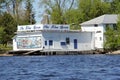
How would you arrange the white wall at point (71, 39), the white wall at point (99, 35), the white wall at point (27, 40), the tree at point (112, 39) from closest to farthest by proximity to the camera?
the white wall at point (27, 40)
the white wall at point (71, 39)
the tree at point (112, 39)
the white wall at point (99, 35)

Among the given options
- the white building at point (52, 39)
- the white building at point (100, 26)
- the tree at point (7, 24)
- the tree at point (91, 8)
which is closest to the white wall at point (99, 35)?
the white building at point (100, 26)

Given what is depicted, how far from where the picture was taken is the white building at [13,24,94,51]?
9031cm

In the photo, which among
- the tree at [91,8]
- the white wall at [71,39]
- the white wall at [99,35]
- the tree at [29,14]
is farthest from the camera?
the tree at [29,14]

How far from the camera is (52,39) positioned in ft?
298

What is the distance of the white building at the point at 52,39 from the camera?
9031 cm

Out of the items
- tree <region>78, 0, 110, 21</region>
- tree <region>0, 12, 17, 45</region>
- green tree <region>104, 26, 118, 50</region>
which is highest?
tree <region>78, 0, 110, 21</region>

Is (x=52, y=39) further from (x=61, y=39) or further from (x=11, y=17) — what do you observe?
(x=11, y=17)

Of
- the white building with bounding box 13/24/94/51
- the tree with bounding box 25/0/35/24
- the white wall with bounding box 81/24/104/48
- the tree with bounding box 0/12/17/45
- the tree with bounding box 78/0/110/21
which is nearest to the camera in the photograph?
the white building with bounding box 13/24/94/51

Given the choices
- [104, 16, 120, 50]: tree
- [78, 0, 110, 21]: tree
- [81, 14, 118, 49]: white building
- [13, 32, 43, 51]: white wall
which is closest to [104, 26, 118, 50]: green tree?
[104, 16, 120, 50]: tree

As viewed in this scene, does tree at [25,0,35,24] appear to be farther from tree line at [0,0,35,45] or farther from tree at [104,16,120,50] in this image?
tree at [104,16,120,50]

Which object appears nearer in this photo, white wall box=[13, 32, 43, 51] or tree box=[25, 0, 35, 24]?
white wall box=[13, 32, 43, 51]

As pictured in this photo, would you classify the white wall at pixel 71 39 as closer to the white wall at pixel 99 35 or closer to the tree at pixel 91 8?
the white wall at pixel 99 35

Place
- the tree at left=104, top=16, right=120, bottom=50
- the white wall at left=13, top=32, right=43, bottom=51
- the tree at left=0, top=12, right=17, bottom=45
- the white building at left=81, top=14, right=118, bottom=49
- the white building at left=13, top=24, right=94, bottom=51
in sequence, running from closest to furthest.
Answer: the white building at left=13, top=24, right=94, bottom=51 < the white wall at left=13, top=32, right=43, bottom=51 < the tree at left=104, top=16, right=120, bottom=50 < the white building at left=81, top=14, right=118, bottom=49 < the tree at left=0, top=12, right=17, bottom=45

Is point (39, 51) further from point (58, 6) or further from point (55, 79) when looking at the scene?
point (55, 79)
